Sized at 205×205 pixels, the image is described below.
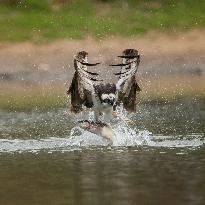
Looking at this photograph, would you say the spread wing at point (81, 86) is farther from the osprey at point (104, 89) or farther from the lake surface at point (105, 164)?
the lake surface at point (105, 164)

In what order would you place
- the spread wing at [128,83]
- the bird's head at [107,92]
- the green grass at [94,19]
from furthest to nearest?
1. the green grass at [94,19]
2. the bird's head at [107,92]
3. the spread wing at [128,83]

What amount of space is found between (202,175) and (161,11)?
43.4 metres

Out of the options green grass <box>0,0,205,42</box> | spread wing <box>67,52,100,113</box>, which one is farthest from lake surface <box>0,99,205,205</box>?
green grass <box>0,0,205,42</box>

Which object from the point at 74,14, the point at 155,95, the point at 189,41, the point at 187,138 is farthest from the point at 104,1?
the point at 187,138

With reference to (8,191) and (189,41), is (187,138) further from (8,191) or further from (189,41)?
(189,41)

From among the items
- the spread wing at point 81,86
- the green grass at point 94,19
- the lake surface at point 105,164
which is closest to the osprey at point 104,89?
the spread wing at point 81,86

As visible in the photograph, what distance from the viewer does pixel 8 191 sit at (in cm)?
1386

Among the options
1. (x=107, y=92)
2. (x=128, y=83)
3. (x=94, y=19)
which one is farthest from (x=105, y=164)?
(x=94, y=19)

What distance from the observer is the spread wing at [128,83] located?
721 inches

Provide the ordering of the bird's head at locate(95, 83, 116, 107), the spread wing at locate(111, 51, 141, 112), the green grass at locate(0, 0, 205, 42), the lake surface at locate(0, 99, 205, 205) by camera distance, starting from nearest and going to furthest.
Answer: the lake surface at locate(0, 99, 205, 205) < the spread wing at locate(111, 51, 141, 112) < the bird's head at locate(95, 83, 116, 107) < the green grass at locate(0, 0, 205, 42)

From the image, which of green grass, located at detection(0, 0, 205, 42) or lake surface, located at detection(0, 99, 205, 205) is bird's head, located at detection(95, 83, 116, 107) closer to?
lake surface, located at detection(0, 99, 205, 205)

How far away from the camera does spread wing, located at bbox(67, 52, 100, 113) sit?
60.1ft

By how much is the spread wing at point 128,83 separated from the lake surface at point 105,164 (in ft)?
1.09

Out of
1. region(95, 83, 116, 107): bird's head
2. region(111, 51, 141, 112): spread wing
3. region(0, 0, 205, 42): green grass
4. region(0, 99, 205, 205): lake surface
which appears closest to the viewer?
region(0, 99, 205, 205): lake surface
